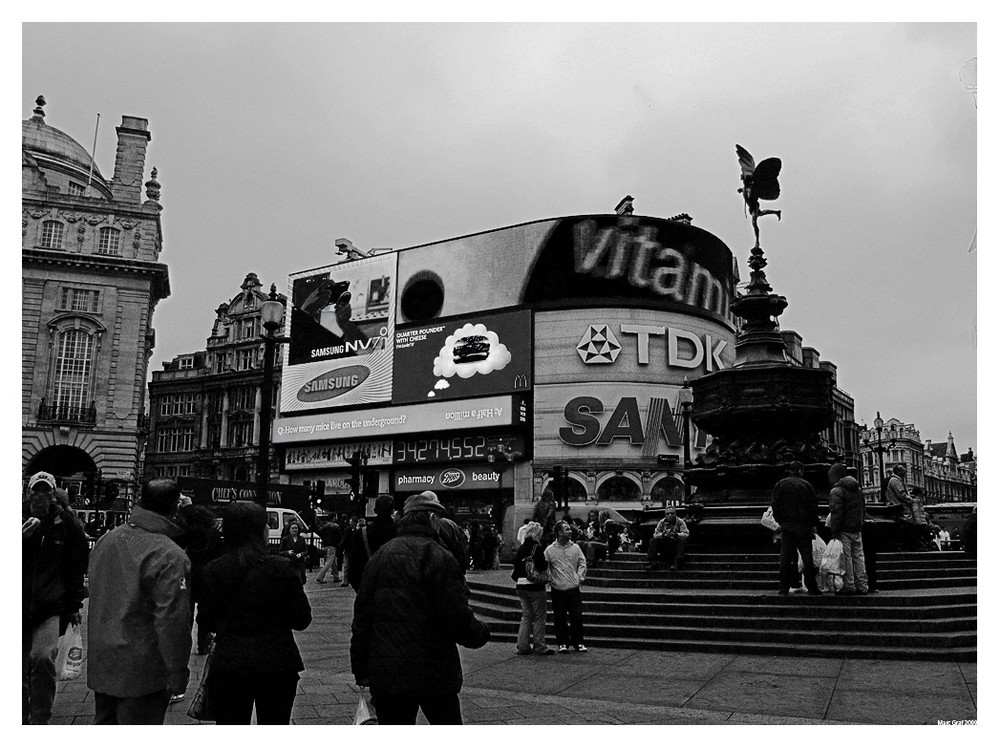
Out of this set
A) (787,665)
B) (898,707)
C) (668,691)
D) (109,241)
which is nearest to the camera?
(898,707)

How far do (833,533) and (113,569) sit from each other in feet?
28.7

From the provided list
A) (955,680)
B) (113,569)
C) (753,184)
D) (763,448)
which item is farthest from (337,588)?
(113,569)

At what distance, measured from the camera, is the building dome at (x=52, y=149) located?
51906mm

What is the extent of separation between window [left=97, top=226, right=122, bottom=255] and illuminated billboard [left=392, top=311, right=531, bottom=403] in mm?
20852

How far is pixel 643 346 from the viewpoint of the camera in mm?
57406

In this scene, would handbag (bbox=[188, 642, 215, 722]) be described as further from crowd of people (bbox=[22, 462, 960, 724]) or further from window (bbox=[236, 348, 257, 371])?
window (bbox=[236, 348, 257, 371])

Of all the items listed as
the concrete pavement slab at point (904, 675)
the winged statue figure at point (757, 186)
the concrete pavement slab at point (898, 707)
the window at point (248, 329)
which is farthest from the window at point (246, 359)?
the concrete pavement slab at point (898, 707)

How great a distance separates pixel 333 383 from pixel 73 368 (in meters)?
21.4

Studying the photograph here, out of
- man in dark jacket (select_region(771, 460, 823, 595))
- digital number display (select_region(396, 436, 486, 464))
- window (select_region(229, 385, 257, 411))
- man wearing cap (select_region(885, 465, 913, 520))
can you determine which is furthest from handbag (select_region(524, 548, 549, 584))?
window (select_region(229, 385, 257, 411))

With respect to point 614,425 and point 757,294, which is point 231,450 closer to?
point 614,425

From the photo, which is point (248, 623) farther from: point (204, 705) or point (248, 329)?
point (248, 329)

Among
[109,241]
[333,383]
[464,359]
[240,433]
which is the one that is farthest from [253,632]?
[240,433]

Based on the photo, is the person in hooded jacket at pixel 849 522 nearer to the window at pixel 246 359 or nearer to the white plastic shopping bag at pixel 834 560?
the white plastic shopping bag at pixel 834 560

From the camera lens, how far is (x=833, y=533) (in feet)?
34.8
